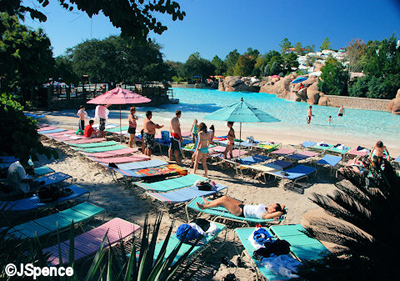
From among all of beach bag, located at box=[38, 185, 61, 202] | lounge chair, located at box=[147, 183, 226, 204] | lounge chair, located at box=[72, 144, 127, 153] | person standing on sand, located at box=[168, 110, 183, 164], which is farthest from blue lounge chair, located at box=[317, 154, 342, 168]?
beach bag, located at box=[38, 185, 61, 202]

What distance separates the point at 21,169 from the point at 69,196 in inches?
42.9

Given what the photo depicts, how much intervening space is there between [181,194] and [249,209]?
144cm

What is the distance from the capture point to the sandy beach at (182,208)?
431 cm

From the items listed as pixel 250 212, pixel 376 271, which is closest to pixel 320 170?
pixel 250 212

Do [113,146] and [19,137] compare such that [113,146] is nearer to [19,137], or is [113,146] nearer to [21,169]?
[21,169]

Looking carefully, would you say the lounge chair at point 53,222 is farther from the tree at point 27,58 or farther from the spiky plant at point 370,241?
the spiky plant at point 370,241

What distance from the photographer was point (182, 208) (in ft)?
19.9

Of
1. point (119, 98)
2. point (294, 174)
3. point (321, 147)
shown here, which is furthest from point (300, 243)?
point (119, 98)

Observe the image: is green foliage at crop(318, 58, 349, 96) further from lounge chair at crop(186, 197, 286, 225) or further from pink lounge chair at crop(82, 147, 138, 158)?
lounge chair at crop(186, 197, 286, 225)

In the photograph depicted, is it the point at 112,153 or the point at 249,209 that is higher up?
the point at 112,153

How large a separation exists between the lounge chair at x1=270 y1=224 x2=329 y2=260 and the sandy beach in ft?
2.19

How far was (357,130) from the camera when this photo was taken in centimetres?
1917

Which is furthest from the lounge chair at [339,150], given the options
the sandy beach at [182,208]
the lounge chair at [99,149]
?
the lounge chair at [99,149]

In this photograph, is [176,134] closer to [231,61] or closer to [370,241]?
[370,241]
